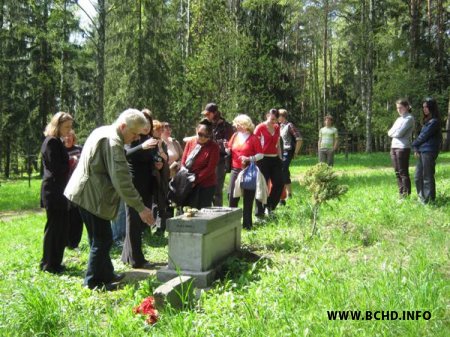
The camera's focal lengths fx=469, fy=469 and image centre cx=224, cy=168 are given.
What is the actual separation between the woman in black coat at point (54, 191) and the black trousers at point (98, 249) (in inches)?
36.7

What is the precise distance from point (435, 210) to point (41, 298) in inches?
218

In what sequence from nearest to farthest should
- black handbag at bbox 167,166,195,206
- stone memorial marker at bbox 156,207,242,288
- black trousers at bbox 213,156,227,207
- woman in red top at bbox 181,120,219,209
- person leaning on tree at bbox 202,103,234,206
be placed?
stone memorial marker at bbox 156,207,242,288 < woman in red top at bbox 181,120,219,209 < black handbag at bbox 167,166,195,206 < person leaning on tree at bbox 202,103,234,206 < black trousers at bbox 213,156,227,207

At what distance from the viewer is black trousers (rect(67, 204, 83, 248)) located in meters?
7.13

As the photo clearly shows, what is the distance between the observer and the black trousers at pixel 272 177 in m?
8.22

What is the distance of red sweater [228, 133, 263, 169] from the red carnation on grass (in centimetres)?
375

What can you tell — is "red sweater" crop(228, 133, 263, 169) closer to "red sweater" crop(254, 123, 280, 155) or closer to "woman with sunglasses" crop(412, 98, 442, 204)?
"red sweater" crop(254, 123, 280, 155)

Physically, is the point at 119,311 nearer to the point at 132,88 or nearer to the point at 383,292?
the point at 383,292

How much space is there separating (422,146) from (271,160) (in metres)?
2.50

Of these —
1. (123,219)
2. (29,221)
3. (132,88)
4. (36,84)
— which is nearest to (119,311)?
(123,219)

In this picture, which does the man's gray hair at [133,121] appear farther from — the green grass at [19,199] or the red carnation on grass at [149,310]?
the green grass at [19,199]

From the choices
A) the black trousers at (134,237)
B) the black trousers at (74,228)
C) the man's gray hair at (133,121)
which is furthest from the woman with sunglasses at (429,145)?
the black trousers at (74,228)

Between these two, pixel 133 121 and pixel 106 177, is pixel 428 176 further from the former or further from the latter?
pixel 106 177

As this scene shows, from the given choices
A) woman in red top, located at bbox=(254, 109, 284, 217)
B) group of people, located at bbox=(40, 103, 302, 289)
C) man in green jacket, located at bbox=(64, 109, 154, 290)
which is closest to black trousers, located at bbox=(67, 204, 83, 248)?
group of people, located at bbox=(40, 103, 302, 289)

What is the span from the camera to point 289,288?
426cm
